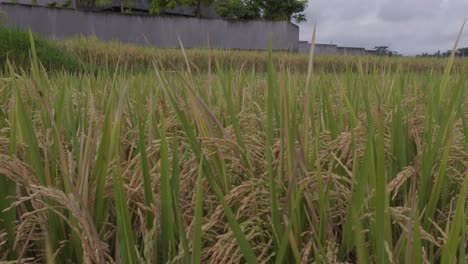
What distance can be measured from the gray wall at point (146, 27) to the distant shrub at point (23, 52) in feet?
25.3

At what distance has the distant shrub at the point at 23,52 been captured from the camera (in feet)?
15.9

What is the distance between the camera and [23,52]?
5.01 m

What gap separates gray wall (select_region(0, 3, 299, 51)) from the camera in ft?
45.8

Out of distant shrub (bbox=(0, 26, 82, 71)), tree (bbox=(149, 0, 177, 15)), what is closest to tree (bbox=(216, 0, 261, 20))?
tree (bbox=(149, 0, 177, 15))

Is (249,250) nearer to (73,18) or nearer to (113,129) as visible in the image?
(113,129)

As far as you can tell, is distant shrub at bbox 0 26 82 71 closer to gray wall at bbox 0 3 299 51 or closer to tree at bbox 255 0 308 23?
gray wall at bbox 0 3 299 51

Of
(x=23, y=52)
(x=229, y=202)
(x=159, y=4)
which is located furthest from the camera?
(x=159, y=4)

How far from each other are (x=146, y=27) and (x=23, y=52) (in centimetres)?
1087

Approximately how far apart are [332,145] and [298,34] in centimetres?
2121

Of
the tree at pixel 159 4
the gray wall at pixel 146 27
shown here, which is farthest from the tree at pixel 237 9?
the gray wall at pixel 146 27

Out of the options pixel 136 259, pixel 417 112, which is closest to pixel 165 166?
pixel 136 259

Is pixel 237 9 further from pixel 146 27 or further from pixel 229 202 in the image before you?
pixel 229 202

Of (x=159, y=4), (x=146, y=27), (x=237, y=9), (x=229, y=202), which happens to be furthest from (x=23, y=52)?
(x=237, y=9)

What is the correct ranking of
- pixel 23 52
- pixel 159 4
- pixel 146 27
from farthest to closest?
pixel 159 4 < pixel 146 27 < pixel 23 52
